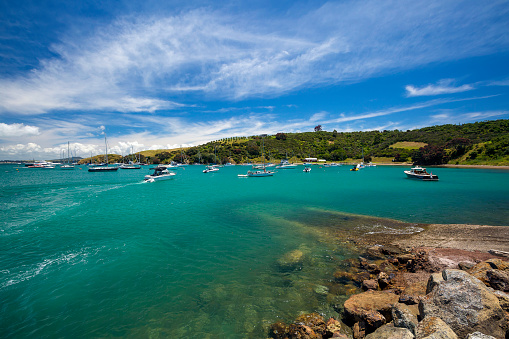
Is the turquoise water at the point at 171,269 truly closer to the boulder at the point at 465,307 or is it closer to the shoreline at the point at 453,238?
the shoreline at the point at 453,238

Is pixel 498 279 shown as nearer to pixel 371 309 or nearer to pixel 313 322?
pixel 371 309

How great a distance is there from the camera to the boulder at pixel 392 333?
209 inches

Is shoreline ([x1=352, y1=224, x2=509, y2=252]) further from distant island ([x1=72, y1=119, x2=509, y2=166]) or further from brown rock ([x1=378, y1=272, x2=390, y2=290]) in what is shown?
distant island ([x1=72, y1=119, x2=509, y2=166])

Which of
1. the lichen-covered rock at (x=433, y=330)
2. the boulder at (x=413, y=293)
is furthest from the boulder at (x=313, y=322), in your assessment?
the lichen-covered rock at (x=433, y=330)

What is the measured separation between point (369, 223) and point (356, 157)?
15612cm

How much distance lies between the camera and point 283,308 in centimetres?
878

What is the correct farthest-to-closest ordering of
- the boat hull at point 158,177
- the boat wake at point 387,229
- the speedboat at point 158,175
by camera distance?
the speedboat at point 158,175 < the boat hull at point 158,177 < the boat wake at point 387,229

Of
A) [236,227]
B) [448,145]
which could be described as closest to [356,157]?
[448,145]

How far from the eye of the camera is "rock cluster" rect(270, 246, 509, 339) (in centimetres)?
538

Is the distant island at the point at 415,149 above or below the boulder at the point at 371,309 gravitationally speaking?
above

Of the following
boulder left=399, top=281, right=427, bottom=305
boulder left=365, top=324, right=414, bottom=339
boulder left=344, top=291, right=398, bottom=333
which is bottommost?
boulder left=344, top=291, right=398, bottom=333

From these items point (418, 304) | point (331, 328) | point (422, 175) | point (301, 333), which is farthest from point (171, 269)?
point (422, 175)

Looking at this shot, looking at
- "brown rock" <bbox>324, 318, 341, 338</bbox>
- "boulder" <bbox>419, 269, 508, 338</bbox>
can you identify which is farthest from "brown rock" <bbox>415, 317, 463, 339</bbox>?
"brown rock" <bbox>324, 318, 341, 338</bbox>

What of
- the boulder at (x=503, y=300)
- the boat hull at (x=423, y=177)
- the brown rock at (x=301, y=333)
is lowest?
the boat hull at (x=423, y=177)
